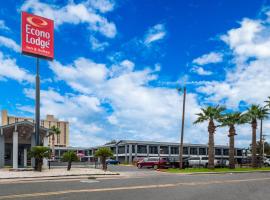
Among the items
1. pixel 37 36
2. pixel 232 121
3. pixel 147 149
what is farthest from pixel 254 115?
pixel 147 149

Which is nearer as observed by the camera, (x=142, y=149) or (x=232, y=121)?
(x=232, y=121)

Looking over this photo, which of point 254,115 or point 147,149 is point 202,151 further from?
point 254,115

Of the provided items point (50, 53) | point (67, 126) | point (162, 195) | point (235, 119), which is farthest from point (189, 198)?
point (67, 126)

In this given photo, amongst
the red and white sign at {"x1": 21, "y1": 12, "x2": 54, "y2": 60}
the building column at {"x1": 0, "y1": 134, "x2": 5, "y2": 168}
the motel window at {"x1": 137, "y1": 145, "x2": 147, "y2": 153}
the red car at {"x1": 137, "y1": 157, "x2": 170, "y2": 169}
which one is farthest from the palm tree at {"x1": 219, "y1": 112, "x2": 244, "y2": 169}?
the motel window at {"x1": 137, "y1": 145, "x2": 147, "y2": 153}

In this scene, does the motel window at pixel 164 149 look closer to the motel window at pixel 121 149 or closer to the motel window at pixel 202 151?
the motel window at pixel 121 149

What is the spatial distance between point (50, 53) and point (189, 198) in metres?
33.7

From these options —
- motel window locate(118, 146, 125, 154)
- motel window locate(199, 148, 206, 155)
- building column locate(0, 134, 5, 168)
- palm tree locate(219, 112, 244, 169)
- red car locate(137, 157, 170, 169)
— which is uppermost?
palm tree locate(219, 112, 244, 169)

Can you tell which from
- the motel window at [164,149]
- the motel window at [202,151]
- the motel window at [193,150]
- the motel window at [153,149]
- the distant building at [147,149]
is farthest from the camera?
the motel window at [202,151]

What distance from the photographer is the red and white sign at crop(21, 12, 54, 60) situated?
4478 cm

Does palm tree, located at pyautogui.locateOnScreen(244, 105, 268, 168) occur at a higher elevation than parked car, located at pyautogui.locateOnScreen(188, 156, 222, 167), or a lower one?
higher

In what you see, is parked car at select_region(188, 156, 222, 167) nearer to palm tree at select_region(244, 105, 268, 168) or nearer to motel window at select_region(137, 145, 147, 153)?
palm tree at select_region(244, 105, 268, 168)

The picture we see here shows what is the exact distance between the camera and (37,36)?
4609cm

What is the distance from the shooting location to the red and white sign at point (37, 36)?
1763 inches

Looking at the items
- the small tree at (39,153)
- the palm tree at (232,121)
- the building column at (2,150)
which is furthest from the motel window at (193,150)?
the small tree at (39,153)
